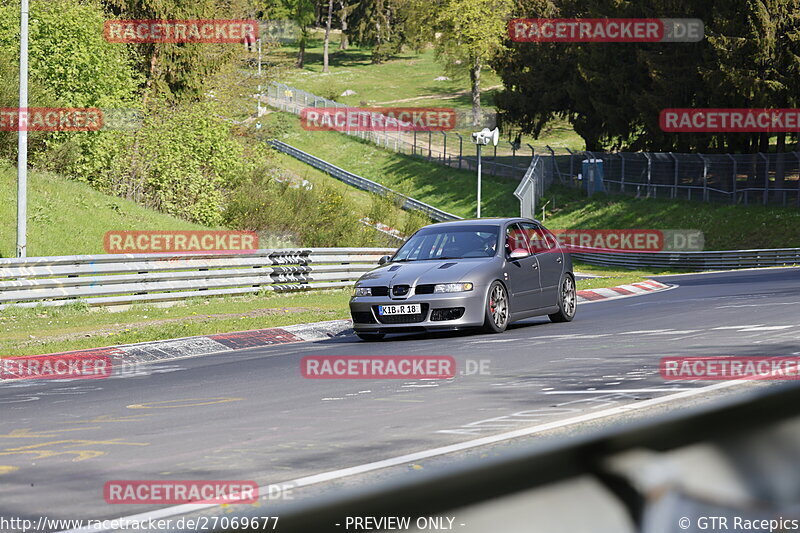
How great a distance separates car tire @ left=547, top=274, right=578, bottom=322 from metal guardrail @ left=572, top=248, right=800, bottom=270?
25172mm

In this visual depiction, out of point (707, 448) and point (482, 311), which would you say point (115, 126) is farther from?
point (707, 448)

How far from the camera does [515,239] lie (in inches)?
639

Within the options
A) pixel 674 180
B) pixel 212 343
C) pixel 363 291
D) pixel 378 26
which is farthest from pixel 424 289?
pixel 378 26

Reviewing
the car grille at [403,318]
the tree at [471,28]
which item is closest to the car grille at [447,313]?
the car grille at [403,318]

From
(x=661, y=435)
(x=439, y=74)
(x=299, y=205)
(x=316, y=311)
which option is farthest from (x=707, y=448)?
(x=439, y=74)

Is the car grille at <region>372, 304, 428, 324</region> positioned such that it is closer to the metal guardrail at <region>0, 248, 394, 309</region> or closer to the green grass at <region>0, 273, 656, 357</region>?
the green grass at <region>0, 273, 656, 357</region>

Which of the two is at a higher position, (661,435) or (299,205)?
(661,435)

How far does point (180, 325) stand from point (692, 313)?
808 cm

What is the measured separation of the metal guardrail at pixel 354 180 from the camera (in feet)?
204

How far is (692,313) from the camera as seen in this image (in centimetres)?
1717

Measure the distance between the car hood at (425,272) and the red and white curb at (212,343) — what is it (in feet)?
6.59

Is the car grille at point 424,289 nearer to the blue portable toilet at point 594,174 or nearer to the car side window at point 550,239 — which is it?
the car side window at point 550,239

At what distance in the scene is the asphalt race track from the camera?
6125mm

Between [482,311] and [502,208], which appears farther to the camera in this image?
[502,208]
